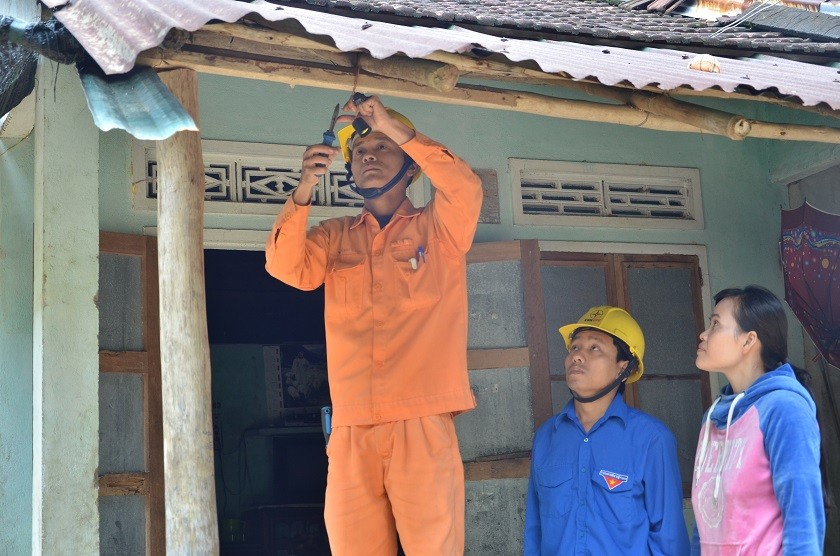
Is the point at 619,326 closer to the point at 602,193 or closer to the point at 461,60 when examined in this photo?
the point at 602,193

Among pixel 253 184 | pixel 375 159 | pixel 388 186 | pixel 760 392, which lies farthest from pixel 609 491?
pixel 253 184

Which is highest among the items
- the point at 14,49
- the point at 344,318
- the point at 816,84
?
the point at 14,49

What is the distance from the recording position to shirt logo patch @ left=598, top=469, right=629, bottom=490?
421 centimetres

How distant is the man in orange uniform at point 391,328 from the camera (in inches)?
147

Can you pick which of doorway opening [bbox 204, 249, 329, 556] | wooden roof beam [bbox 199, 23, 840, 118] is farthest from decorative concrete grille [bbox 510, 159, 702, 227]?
doorway opening [bbox 204, 249, 329, 556]

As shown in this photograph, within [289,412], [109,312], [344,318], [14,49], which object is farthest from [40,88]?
[289,412]

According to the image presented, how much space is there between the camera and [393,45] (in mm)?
3203

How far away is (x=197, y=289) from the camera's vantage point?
3371 millimetres

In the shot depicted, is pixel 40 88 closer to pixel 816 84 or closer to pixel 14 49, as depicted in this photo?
pixel 14 49

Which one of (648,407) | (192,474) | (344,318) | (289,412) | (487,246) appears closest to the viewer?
(192,474)

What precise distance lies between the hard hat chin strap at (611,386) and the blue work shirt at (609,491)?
5cm

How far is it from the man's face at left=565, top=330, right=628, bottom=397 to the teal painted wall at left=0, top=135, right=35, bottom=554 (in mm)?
2363

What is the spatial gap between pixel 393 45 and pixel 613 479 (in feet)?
6.58

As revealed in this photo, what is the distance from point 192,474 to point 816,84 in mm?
2671
